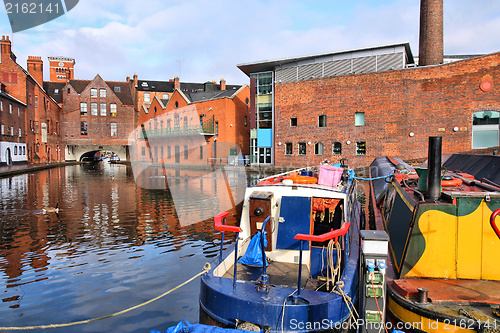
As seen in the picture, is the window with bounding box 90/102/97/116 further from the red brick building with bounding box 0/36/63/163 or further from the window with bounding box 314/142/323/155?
the window with bounding box 314/142/323/155

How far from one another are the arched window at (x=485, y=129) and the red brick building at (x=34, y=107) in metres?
47.7

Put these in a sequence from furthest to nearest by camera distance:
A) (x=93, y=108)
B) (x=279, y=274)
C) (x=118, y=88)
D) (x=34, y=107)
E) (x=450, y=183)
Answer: (x=118, y=88)
(x=93, y=108)
(x=34, y=107)
(x=279, y=274)
(x=450, y=183)

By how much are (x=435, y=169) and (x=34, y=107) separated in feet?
177

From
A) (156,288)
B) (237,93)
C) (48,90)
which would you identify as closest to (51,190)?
(156,288)

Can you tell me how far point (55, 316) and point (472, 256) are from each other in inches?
261

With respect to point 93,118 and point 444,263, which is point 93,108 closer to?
point 93,118

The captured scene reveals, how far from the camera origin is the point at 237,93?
4003 centimetres

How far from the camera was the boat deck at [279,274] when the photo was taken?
19.5ft

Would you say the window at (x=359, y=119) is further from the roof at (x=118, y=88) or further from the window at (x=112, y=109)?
the roof at (x=118, y=88)

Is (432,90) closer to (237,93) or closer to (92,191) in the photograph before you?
(237,93)

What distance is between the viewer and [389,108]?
1070 inches

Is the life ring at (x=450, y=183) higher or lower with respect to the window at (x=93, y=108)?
lower

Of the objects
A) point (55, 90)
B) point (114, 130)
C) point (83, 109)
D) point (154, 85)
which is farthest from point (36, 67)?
point (154, 85)

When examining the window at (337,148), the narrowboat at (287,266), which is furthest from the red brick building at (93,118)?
the narrowboat at (287,266)
